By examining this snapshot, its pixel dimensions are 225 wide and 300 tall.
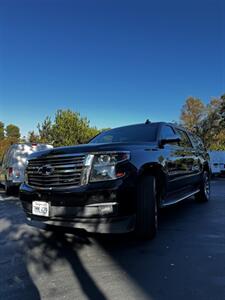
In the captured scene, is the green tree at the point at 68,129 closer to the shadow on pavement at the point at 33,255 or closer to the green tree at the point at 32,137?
the green tree at the point at 32,137

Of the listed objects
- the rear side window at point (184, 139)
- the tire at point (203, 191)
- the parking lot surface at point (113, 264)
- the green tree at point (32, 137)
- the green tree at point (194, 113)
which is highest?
the green tree at point (194, 113)

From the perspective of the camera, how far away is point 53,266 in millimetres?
3484

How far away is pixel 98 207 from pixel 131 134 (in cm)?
233

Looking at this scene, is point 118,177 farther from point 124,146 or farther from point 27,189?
point 27,189

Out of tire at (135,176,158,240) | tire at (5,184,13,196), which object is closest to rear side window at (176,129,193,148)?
tire at (135,176,158,240)

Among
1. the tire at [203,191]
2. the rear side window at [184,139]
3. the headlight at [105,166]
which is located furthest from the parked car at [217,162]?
the headlight at [105,166]

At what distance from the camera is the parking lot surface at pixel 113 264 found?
9.25ft

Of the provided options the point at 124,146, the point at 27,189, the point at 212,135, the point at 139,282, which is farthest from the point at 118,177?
the point at 212,135

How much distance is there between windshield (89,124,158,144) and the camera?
207 inches

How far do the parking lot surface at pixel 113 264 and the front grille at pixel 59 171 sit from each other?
95 cm

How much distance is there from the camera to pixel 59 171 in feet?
13.0

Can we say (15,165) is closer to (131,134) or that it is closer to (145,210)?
(131,134)

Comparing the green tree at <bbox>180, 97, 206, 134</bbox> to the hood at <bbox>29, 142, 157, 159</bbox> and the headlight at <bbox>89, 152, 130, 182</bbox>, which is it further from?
the headlight at <bbox>89, 152, 130, 182</bbox>

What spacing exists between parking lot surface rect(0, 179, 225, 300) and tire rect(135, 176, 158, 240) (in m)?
0.23
